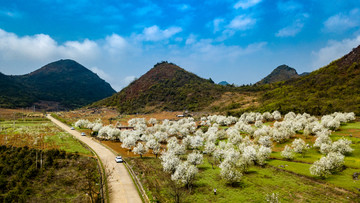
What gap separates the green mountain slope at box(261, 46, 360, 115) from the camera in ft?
344

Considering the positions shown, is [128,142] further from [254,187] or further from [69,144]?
[254,187]

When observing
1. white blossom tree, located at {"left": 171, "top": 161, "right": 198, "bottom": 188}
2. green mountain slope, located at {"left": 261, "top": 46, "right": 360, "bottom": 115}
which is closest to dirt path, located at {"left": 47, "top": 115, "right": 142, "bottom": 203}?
white blossom tree, located at {"left": 171, "top": 161, "right": 198, "bottom": 188}

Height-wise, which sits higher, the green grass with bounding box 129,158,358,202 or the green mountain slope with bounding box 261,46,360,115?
the green mountain slope with bounding box 261,46,360,115

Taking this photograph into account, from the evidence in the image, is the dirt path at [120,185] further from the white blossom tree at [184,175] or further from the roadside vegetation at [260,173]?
the white blossom tree at [184,175]

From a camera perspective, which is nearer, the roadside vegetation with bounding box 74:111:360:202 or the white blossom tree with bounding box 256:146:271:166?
the roadside vegetation with bounding box 74:111:360:202

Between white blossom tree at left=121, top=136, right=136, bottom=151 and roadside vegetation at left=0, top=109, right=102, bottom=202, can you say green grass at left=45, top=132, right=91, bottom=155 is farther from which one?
white blossom tree at left=121, top=136, right=136, bottom=151

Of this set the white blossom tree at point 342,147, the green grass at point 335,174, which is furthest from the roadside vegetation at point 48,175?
the white blossom tree at point 342,147

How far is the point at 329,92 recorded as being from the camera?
427 ft

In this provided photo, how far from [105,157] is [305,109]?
363ft

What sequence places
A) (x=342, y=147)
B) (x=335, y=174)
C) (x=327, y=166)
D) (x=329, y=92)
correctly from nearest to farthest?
(x=327, y=166) < (x=335, y=174) < (x=342, y=147) < (x=329, y=92)

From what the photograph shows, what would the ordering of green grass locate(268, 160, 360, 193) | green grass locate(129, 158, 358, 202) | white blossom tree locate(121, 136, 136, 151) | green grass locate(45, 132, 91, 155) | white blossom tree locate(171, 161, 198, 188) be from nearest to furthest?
green grass locate(129, 158, 358, 202), green grass locate(268, 160, 360, 193), white blossom tree locate(171, 161, 198, 188), green grass locate(45, 132, 91, 155), white blossom tree locate(121, 136, 136, 151)

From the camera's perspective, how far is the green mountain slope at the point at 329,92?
344 ft

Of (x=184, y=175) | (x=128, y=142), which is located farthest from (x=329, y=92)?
(x=184, y=175)

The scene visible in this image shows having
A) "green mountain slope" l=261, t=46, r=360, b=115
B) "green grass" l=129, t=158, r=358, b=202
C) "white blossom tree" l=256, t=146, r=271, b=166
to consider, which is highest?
"green mountain slope" l=261, t=46, r=360, b=115
